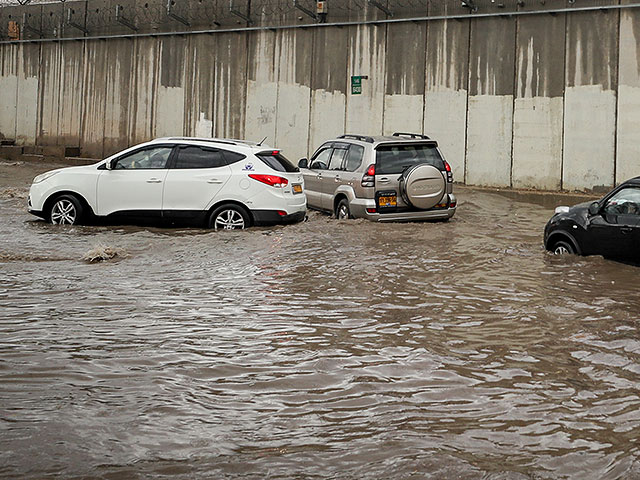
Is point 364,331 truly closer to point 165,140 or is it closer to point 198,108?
point 165,140

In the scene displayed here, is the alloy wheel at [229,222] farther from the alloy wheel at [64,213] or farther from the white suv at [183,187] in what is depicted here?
the alloy wheel at [64,213]

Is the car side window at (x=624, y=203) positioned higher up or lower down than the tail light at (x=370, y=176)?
lower down

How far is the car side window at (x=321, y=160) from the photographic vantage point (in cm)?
1656

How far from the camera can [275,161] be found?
1500 centimetres

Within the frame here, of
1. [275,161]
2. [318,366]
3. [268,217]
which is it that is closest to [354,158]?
[275,161]

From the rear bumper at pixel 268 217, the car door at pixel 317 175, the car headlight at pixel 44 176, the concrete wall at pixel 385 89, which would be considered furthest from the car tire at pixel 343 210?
the concrete wall at pixel 385 89

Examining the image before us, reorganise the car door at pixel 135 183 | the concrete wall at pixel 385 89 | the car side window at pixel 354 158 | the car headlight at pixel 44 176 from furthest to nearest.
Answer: the concrete wall at pixel 385 89
the car side window at pixel 354 158
the car headlight at pixel 44 176
the car door at pixel 135 183

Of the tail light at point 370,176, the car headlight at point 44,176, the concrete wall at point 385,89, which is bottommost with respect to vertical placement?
the car headlight at point 44,176

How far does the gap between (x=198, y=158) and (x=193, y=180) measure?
0.39 meters

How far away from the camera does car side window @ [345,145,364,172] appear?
50.6 feet

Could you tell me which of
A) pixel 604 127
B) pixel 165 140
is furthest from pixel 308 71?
pixel 165 140

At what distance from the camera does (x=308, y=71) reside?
24.9m

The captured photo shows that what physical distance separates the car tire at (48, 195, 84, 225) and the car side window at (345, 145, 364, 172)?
4.37 metres

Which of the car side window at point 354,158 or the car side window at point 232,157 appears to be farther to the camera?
the car side window at point 354,158
